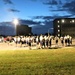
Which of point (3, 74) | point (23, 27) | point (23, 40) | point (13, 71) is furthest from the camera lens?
point (23, 27)

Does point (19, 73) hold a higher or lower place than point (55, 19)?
lower

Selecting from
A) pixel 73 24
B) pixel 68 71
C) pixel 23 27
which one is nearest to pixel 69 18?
pixel 73 24

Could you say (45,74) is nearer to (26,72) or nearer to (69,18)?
(26,72)

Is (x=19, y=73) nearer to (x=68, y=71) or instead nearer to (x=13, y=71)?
(x=13, y=71)

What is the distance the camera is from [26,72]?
17.1m

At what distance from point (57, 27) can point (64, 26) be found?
3.75m

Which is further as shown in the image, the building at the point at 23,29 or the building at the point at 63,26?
the building at the point at 63,26

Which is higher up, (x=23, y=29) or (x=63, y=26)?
(x=63, y=26)

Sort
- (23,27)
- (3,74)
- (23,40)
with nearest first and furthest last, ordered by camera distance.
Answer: (3,74) → (23,40) → (23,27)

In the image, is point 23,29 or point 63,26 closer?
point 23,29

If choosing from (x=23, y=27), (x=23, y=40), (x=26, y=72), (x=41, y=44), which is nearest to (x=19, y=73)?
(x=26, y=72)

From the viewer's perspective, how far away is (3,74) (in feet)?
54.0

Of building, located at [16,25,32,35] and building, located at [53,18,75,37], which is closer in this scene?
building, located at [16,25,32,35]

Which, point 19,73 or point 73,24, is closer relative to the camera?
point 19,73
